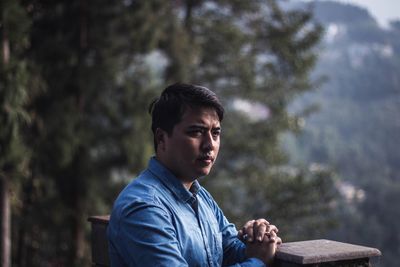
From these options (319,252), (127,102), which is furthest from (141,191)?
(127,102)

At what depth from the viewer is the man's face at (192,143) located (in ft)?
6.55

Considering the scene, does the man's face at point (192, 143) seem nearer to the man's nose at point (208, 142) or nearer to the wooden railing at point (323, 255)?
the man's nose at point (208, 142)

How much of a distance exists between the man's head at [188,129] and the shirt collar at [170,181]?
2 cm

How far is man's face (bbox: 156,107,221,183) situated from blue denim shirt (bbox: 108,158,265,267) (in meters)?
0.04

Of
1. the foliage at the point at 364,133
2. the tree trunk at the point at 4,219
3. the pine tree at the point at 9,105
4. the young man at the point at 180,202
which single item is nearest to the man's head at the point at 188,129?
the young man at the point at 180,202

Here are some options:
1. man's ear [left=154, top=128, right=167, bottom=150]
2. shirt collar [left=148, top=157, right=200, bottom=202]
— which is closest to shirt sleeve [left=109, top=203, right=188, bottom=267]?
shirt collar [left=148, top=157, right=200, bottom=202]

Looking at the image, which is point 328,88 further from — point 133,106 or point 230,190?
point 133,106

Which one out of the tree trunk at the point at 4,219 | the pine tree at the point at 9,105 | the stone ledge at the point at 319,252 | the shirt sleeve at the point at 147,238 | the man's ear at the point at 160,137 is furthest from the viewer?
the tree trunk at the point at 4,219

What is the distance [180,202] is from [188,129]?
252mm

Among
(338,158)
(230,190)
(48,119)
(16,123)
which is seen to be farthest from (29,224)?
(338,158)

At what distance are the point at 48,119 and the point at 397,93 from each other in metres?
43.9

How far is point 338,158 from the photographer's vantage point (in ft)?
140

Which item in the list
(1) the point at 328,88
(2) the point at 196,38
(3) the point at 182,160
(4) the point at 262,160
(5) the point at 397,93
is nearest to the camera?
(3) the point at 182,160

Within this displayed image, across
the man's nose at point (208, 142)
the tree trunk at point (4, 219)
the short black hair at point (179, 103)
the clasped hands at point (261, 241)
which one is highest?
the short black hair at point (179, 103)
